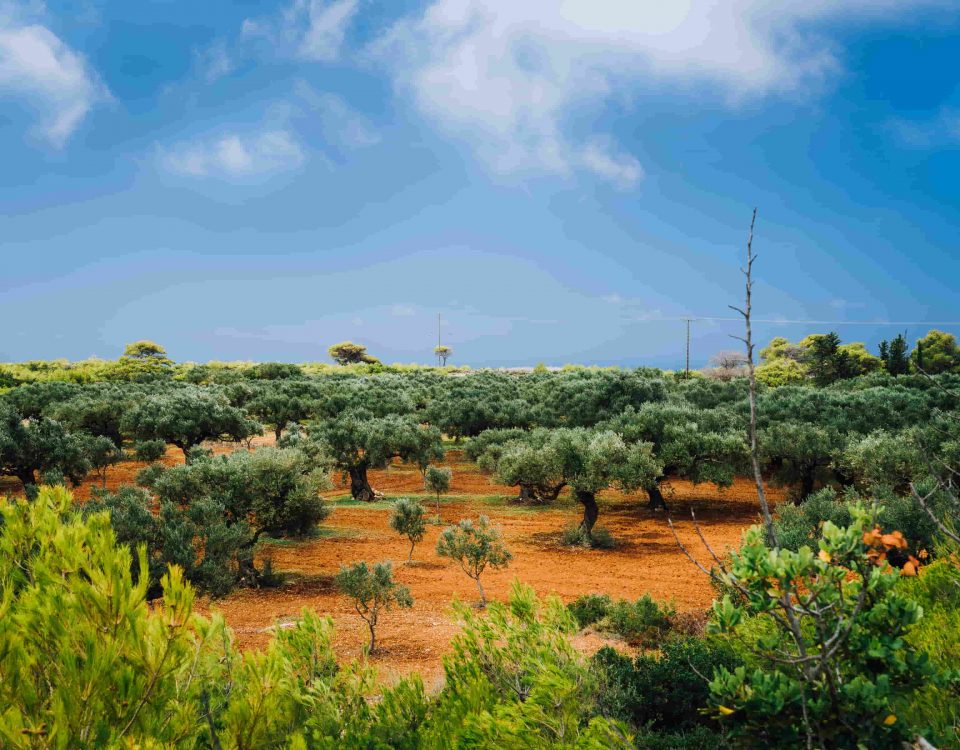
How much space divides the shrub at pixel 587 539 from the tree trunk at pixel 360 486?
10677mm

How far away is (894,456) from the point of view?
64.9 feet

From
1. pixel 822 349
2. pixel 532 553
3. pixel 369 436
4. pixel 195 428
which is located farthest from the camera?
pixel 822 349

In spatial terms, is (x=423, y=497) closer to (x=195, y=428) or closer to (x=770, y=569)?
(x=195, y=428)

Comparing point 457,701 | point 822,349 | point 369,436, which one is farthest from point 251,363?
point 457,701

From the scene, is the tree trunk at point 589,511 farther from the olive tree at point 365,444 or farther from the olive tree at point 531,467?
the olive tree at point 365,444

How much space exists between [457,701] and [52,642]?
10.1ft

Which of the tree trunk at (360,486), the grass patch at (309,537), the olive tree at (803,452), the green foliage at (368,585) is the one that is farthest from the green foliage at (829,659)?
the tree trunk at (360,486)

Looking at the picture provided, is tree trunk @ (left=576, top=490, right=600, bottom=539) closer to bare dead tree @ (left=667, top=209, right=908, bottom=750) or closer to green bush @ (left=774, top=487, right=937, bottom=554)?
green bush @ (left=774, top=487, right=937, bottom=554)

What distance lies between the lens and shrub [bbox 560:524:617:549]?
20.5m

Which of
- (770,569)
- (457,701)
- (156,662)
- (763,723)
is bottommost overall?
(457,701)

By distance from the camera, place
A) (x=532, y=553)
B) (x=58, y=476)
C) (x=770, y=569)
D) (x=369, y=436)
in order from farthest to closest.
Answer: (x=369, y=436), (x=58, y=476), (x=532, y=553), (x=770, y=569)

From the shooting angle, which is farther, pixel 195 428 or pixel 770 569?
pixel 195 428

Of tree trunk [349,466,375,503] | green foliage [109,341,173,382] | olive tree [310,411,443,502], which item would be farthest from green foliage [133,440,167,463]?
green foliage [109,341,173,382]

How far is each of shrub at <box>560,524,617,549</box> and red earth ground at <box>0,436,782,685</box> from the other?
402mm
